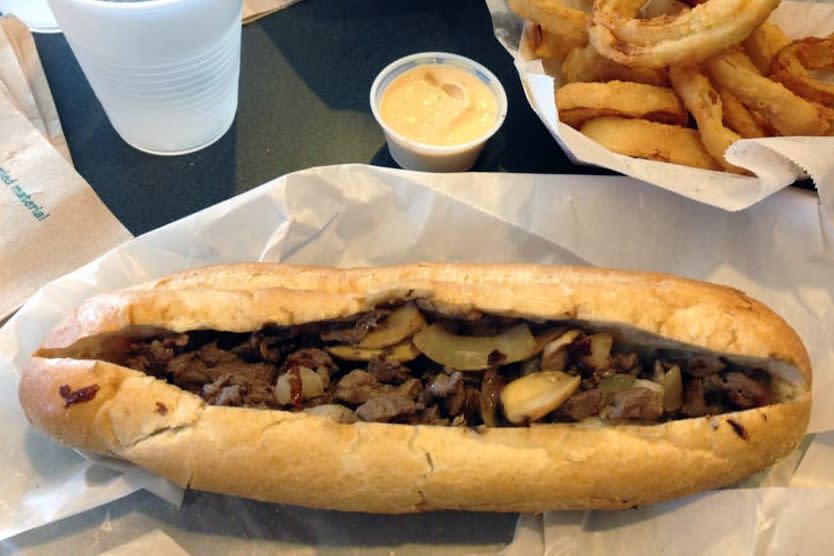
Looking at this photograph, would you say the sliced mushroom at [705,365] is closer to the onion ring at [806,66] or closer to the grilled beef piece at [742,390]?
the grilled beef piece at [742,390]

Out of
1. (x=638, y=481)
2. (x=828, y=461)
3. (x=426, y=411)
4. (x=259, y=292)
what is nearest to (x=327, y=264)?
(x=259, y=292)

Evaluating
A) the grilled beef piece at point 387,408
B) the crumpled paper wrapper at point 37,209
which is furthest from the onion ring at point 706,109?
the crumpled paper wrapper at point 37,209

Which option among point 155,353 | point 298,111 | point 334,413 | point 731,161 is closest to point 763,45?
point 731,161

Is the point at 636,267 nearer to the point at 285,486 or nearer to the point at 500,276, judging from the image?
the point at 500,276

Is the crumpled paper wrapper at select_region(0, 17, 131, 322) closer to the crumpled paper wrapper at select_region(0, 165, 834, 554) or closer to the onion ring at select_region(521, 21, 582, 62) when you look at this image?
the crumpled paper wrapper at select_region(0, 165, 834, 554)

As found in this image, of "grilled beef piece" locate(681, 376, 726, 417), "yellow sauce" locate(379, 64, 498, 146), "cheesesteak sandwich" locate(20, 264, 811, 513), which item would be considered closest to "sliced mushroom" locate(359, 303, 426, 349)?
"cheesesteak sandwich" locate(20, 264, 811, 513)

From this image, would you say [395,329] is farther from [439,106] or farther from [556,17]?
[556,17]
